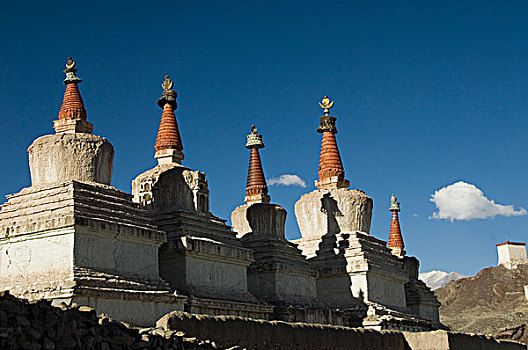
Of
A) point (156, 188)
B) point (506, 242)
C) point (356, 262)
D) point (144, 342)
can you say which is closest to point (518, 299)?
point (506, 242)

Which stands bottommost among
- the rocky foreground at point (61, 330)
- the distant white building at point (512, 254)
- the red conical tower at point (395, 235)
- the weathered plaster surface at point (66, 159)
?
the rocky foreground at point (61, 330)

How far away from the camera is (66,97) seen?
23.1m

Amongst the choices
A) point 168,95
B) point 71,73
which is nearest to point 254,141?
point 168,95

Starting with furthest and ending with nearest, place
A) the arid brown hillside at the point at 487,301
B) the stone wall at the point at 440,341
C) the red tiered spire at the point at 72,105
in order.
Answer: the arid brown hillside at the point at 487,301 → the red tiered spire at the point at 72,105 → the stone wall at the point at 440,341

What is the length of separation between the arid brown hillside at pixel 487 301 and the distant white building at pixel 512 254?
2.93ft

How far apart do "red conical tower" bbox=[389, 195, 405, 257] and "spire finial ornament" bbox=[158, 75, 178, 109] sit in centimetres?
1910

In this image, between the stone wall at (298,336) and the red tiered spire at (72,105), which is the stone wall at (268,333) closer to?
the stone wall at (298,336)

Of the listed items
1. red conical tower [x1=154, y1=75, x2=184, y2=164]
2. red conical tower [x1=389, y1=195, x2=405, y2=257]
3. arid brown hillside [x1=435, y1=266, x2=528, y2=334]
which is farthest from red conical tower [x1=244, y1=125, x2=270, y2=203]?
arid brown hillside [x1=435, y1=266, x2=528, y2=334]

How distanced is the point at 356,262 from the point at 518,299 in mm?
42326

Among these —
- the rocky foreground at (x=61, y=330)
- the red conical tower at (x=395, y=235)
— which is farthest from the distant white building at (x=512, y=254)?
the rocky foreground at (x=61, y=330)

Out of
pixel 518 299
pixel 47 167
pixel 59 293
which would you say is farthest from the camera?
pixel 518 299

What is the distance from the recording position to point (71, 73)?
2362 cm

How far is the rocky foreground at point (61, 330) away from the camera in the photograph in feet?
33.2

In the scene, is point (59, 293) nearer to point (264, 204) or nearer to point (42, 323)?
point (42, 323)
